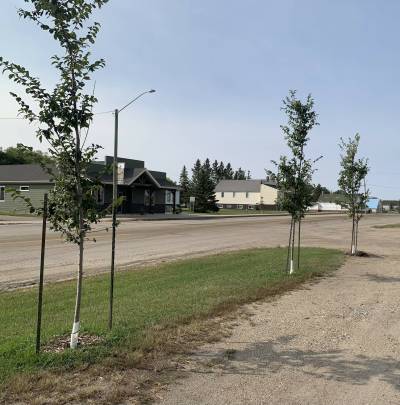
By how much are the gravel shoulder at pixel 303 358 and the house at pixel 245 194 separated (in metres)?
99.2

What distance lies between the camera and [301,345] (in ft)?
21.0

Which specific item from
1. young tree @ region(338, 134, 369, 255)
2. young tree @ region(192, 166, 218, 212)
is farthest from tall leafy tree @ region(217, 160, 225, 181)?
young tree @ region(338, 134, 369, 255)

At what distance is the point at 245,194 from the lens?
115 metres

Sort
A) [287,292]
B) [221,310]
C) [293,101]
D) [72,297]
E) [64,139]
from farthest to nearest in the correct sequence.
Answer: [293,101]
[287,292]
[72,297]
[221,310]
[64,139]

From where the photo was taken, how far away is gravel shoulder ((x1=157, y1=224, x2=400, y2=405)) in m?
4.71

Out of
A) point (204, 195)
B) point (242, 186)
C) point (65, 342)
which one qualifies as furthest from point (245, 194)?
point (65, 342)

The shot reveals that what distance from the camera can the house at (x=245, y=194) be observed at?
110312 mm

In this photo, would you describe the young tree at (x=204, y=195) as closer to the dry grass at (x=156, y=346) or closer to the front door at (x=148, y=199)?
the front door at (x=148, y=199)

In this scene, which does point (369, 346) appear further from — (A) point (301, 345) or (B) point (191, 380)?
(B) point (191, 380)

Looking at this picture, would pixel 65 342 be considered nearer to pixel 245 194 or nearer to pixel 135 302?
pixel 135 302

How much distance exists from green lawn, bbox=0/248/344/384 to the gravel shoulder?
2.88 ft

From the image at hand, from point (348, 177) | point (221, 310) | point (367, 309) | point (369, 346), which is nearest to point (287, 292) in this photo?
point (367, 309)

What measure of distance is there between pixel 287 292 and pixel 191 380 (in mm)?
5493

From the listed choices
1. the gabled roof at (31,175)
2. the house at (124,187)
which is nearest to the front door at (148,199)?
the house at (124,187)
